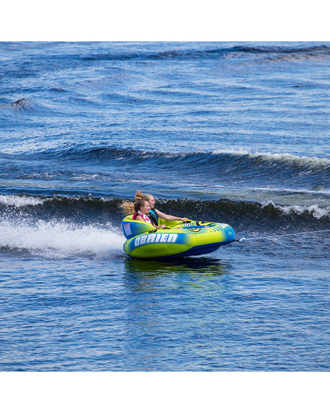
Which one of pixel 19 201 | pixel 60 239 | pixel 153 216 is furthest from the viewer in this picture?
pixel 19 201

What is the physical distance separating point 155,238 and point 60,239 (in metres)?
2.60

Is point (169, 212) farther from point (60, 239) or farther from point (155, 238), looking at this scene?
point (155, 238)

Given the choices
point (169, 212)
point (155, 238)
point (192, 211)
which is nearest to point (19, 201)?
point (169, 212)

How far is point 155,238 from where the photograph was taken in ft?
34.3

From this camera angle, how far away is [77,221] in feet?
46.9

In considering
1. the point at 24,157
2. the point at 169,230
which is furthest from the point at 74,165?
the point at 169,230

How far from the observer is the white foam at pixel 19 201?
1527cm

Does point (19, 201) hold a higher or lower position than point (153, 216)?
lower

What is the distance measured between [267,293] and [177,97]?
80.1 ft

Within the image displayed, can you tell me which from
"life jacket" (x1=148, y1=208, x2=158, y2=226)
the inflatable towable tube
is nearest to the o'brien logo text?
the inflatable towable tube

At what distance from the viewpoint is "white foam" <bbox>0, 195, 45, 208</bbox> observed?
1527 cm

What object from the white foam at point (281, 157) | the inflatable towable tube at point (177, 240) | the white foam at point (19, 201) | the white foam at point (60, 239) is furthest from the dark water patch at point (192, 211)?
the white foam at point (281, 157)

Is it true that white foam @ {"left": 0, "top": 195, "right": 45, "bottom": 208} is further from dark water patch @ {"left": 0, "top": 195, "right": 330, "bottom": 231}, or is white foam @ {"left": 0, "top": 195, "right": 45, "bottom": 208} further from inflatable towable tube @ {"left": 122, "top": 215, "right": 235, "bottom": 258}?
inflatable towable tube @ {"left": 122, "top": 215, "right": 235, "bottom": 258}

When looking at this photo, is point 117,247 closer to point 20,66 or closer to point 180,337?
point 180,337
